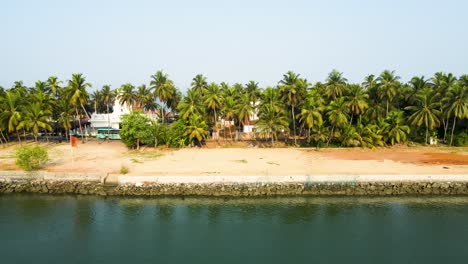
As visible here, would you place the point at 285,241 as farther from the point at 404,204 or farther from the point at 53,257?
the point at 53,257

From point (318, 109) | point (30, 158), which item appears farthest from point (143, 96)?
point (318, 109)

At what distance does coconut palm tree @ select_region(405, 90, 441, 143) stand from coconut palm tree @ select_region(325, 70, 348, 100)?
39.7 ft

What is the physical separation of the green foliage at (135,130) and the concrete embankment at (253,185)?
1489 centimetres

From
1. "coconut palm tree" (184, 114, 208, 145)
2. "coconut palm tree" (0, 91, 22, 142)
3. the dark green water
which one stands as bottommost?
the dark green water

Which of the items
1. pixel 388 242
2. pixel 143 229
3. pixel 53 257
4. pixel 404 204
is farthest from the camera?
pixel 404 204

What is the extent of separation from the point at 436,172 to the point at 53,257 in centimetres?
4267

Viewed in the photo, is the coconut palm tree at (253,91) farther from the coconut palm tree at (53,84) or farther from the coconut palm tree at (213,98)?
the coconut palm tree at (53,84)


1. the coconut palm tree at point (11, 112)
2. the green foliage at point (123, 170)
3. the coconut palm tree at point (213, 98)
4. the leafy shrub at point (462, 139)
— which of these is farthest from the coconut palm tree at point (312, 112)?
→ the coconut palm tree at point (11, 112)

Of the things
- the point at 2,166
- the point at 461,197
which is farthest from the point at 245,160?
the point at 2,166

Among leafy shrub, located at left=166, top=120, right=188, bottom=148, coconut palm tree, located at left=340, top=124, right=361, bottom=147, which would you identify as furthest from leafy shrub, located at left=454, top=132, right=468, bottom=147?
leafy shrub, located at left=166, top=120, right=188, bottom=148

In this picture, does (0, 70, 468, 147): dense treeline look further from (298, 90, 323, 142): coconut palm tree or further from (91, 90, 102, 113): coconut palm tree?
(91, 90, 102, 113): coconut palm tree

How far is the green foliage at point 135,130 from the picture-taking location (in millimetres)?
54344

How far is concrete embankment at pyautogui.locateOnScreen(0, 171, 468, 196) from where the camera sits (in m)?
38.3

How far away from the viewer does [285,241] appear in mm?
28797
